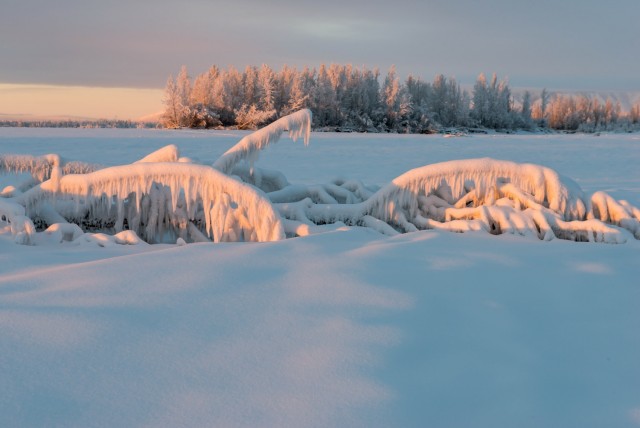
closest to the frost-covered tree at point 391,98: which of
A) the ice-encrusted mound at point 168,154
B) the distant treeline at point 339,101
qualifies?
the distant treeline at point 339,101

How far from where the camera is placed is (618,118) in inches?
3652

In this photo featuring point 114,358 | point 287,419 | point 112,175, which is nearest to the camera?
point 287,419

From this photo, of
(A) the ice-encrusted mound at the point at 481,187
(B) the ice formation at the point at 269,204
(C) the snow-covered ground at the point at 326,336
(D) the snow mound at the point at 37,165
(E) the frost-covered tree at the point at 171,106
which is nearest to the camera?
(C) the snow-covered ground at the point at 326,336

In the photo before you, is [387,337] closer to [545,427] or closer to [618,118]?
[545,427]

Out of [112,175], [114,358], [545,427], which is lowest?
[545,427]

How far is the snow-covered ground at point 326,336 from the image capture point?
6.15 ft

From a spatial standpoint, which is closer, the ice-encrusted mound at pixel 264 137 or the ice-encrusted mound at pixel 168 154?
the ice-encrusted mound at pixel 264 137

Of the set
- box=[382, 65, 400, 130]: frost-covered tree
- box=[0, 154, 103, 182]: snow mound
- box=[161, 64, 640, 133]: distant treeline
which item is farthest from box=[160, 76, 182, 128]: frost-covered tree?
box=[0, 154, 103, 182]: snow mound

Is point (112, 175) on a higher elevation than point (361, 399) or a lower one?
higher

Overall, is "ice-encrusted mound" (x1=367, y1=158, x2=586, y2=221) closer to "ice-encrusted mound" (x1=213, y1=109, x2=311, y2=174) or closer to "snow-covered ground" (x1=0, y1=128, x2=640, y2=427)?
"ice-encrusted mound" (x1=213, y1=109, x2=311, y2=174)

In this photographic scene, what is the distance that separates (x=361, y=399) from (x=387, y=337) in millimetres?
438

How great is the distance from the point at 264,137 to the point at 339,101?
48687mm

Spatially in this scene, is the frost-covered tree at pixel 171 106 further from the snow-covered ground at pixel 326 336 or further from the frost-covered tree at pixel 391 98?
the snow-covered ground at pixel 326 336

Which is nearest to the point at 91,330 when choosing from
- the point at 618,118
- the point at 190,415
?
the point at 190,415
